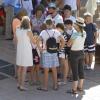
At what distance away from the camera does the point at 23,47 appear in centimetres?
921

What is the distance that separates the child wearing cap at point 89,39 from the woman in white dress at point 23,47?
2201mm

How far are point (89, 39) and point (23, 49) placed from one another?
240 centimetres

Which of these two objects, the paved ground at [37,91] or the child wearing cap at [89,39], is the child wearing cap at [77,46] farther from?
the child wearing cap at [89,39]

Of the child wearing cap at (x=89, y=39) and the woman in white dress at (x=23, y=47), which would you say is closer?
the woman in white dress at (x=23, y=47)

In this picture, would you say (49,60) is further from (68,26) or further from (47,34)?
(68,26)

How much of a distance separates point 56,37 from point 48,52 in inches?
15.0

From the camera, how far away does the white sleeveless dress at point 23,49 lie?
9.16 metres

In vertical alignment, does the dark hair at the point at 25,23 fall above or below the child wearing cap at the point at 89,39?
above

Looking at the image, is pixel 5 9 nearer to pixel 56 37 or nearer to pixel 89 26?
pixel 89 26

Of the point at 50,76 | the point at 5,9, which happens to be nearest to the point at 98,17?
the point at 5,9

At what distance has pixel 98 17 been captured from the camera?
14.3m

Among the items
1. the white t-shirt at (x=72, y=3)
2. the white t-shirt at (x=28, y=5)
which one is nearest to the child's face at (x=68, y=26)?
the white t-shirt at (x=72, y=3)

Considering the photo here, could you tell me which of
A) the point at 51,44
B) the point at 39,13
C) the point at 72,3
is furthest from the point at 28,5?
the point at 51,44

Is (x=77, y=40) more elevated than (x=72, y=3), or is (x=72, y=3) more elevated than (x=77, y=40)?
(x=72, y=3)
